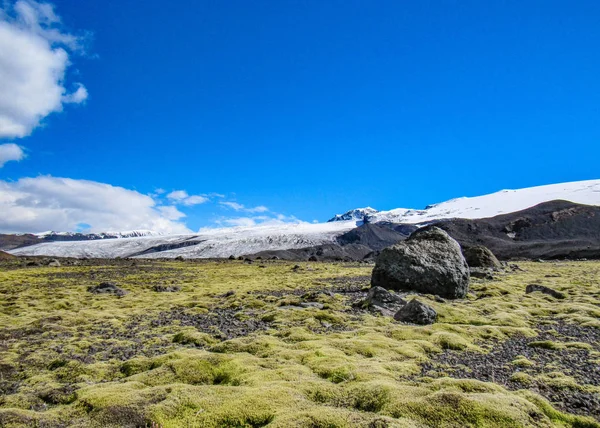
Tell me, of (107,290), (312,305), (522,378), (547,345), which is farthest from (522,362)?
(107,290)

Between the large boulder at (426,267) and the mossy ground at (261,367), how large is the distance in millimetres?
3870

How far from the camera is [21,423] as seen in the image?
27.1ft

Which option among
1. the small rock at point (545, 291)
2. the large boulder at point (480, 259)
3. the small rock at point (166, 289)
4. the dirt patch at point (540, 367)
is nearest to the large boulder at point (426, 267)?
the small rock at point (545, 291)

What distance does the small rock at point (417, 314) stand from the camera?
708 inches

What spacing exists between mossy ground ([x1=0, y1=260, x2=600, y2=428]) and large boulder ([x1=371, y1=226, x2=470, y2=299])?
3.87 m

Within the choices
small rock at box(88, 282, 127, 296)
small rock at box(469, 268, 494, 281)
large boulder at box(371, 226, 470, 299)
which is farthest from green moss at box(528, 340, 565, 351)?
small rock at box(88, 282, 127, 296)

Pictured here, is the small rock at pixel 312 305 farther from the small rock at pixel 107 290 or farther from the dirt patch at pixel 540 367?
the small rock at pixel 107 290

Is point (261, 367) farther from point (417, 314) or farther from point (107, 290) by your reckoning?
point (107, 290)

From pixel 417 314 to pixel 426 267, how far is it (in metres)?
10.7

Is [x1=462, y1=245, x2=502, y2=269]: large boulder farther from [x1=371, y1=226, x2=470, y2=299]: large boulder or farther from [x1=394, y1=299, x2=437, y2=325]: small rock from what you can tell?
[x1=394, y1=299, x2=437, y2=325]: small rock

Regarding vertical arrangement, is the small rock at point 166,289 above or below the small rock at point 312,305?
above

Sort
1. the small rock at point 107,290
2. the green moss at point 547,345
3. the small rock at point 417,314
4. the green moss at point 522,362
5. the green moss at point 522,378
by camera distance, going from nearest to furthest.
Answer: the green moss at point 522,378
the green moss at point 522,362
the green moss at point 547,345
the small rock at point 417,314
the small rock at point 107,290

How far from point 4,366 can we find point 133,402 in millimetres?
6784

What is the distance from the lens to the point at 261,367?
38.8ft
